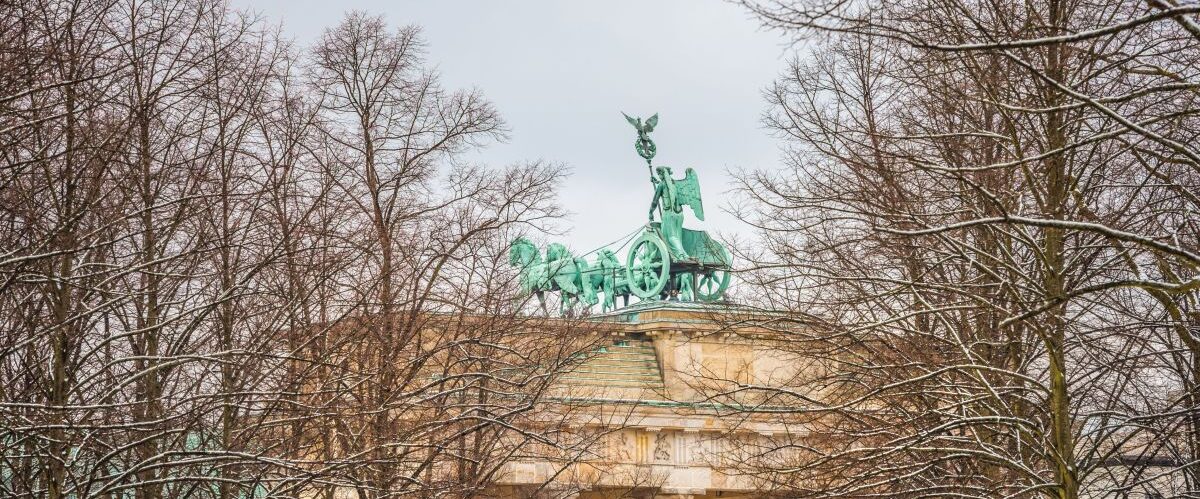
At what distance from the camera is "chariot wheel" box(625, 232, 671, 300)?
4862 centimetres

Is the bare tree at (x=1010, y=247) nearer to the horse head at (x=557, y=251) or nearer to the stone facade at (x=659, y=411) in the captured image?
the stone facade at (x=659, y=411)

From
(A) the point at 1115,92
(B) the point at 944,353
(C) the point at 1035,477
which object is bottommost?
(C) the point at 1035,477

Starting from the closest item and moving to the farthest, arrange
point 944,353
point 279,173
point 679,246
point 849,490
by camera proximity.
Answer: point 849,490 < point 944,353 < point 279,173 < point 679,246

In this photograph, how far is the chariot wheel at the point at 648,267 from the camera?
48625 mm

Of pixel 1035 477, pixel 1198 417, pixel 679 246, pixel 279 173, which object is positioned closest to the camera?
pixel 1035 477

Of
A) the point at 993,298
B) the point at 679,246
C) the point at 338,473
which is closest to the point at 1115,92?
the point at 993,298

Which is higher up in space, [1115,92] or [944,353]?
[1115,92]

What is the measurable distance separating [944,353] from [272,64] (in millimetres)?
8707

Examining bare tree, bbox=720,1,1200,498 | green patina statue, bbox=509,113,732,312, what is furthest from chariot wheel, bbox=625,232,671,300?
bare tree, bbox=720,1,1200,498

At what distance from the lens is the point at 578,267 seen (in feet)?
166

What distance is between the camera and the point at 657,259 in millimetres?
49812

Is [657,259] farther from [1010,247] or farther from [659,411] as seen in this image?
[1010,247]

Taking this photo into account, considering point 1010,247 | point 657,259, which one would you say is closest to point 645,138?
point 657,259

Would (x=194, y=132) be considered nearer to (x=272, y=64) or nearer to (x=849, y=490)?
(x=272, y=64)
